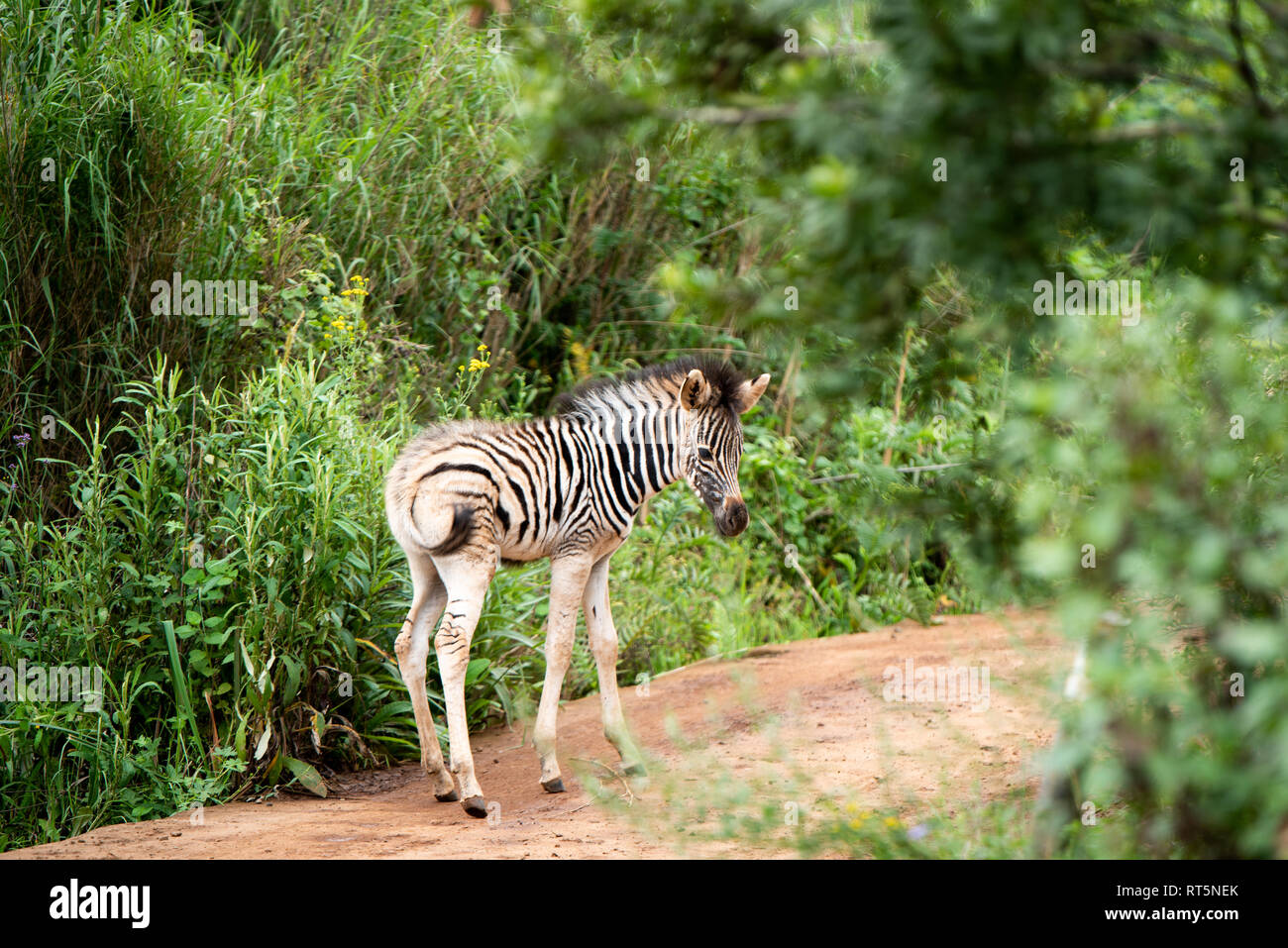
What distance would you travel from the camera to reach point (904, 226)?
249 centimetres

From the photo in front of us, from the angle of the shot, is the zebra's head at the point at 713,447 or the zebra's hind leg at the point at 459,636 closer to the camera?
the zebra's hind leg at the point at 459,636

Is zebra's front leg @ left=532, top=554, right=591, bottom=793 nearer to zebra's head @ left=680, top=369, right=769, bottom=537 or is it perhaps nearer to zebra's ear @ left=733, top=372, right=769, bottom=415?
zebra's head @ left=680, top=369, right=769, bottom=537

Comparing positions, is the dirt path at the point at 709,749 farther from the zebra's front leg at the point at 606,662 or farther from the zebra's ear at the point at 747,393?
the zebra's ear at the point at 747,393

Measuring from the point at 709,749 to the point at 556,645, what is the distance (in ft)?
3.30

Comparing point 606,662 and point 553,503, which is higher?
point 553,503

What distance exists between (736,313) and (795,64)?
2.17 ft

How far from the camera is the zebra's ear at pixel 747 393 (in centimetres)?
611

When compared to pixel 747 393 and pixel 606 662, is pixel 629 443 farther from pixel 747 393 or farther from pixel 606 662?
pixel 606 662

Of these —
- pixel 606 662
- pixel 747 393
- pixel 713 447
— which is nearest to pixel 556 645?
pixel 606 662

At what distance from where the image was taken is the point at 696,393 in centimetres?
604

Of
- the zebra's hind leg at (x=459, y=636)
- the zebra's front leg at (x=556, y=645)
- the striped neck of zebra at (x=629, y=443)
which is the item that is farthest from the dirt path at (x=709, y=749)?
the striped neck of zebra at (x=629, y=443)

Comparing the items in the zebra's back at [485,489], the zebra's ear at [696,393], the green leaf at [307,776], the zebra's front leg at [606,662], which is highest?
the zebra's ear at [696,393]

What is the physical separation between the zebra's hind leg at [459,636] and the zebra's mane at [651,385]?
1.12 metres

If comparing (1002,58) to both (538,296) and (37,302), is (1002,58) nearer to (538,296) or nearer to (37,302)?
(37,302)
